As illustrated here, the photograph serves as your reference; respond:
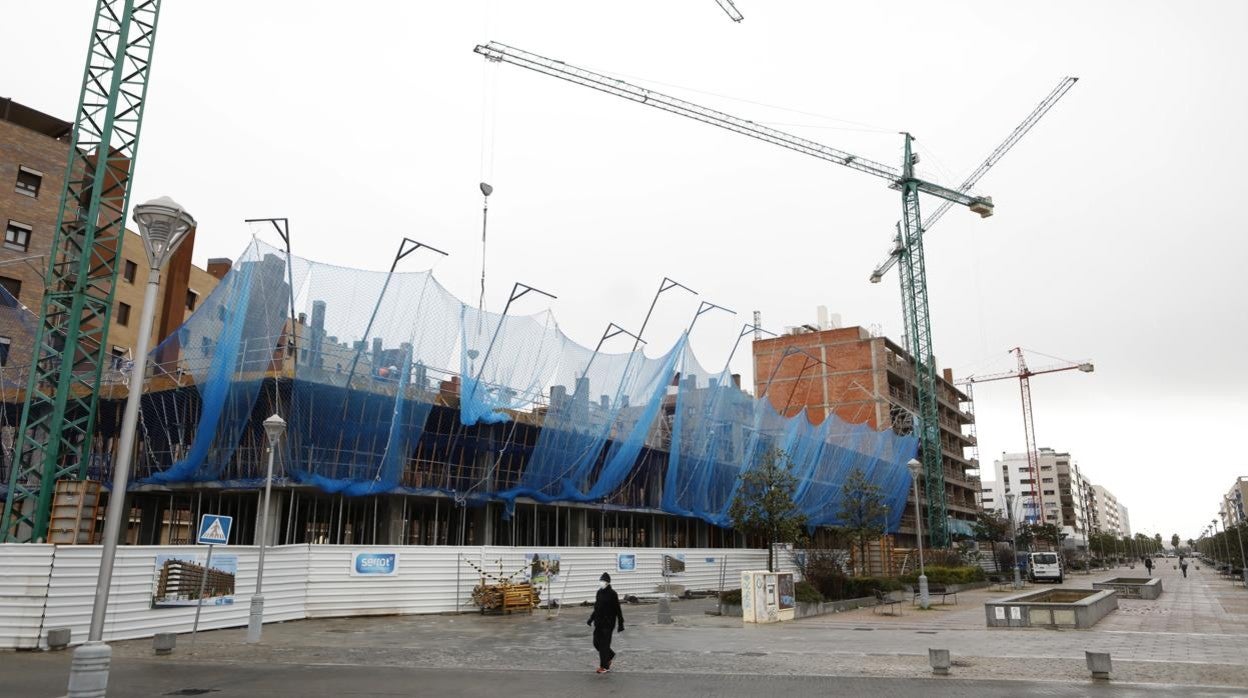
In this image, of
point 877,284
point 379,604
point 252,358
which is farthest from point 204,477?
point 877,284

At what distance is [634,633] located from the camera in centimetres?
1983

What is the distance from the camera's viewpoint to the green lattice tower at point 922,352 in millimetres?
70062

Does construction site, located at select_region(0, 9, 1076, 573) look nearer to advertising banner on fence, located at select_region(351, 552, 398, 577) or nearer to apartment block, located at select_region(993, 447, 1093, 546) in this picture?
advertising banner on fence, located at select_region(351, 552, 398, 577)

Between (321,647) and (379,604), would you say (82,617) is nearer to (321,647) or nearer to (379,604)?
(321,647)

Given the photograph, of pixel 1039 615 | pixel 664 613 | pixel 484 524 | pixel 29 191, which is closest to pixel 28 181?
pixel 29 191

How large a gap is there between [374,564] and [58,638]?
9213mm

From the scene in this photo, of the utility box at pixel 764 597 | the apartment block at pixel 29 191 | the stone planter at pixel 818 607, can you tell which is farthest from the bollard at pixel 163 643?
the apartment block at pixel 29 191

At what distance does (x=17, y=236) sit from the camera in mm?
40219

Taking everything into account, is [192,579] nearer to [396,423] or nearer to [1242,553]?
[396,423]

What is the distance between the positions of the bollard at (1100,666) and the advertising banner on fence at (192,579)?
16.7m

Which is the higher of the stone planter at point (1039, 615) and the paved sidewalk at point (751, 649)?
the stone planter at point (1039, 615)

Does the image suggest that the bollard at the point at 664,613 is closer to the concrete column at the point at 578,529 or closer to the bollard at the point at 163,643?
the bollard at the point at 163,643

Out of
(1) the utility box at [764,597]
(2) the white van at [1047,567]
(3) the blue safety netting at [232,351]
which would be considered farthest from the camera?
(2) the white van at [1047,567]

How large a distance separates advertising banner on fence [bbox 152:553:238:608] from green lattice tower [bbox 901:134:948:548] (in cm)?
5950
